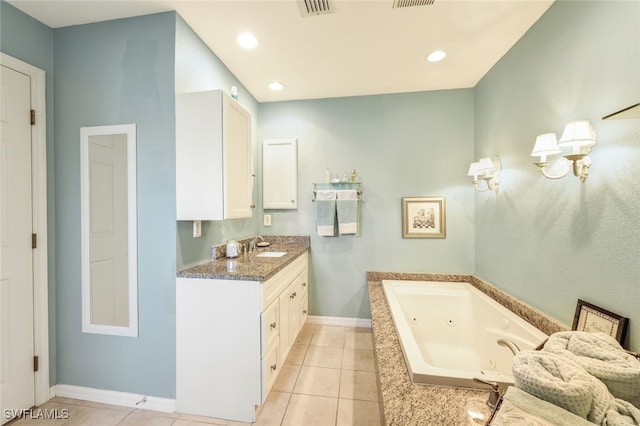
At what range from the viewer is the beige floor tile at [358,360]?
2061 mm

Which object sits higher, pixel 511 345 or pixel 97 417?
pixel 511 345

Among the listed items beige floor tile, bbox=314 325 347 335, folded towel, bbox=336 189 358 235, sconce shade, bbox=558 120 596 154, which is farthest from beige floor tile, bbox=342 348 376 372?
sconce shade, bbox=558 120 596 154

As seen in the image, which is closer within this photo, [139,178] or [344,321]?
[139,178]

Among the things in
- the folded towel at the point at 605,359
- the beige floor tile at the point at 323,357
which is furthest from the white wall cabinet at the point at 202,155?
the folded towel at the point at 605,359

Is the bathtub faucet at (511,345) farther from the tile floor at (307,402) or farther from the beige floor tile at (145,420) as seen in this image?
the beige floor tile at (145,420)

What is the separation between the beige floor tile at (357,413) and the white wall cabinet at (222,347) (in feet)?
1.69

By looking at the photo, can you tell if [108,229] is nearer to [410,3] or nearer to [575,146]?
[410,3]

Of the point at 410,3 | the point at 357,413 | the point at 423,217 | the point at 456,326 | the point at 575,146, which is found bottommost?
the point at 357,413

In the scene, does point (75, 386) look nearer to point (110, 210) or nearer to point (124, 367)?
point (124, 367)

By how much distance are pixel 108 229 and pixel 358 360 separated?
221 centimetres

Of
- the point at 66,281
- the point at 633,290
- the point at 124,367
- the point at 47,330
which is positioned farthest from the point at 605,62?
the point at 47,330

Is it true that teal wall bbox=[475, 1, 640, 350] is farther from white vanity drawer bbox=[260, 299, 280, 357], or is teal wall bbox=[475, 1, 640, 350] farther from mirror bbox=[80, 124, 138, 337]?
mirror bbox=[80, 124, 138, 337]

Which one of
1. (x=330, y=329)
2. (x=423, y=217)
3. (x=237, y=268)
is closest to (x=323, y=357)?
(x=330, y=329)

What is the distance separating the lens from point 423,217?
267 centimetres
